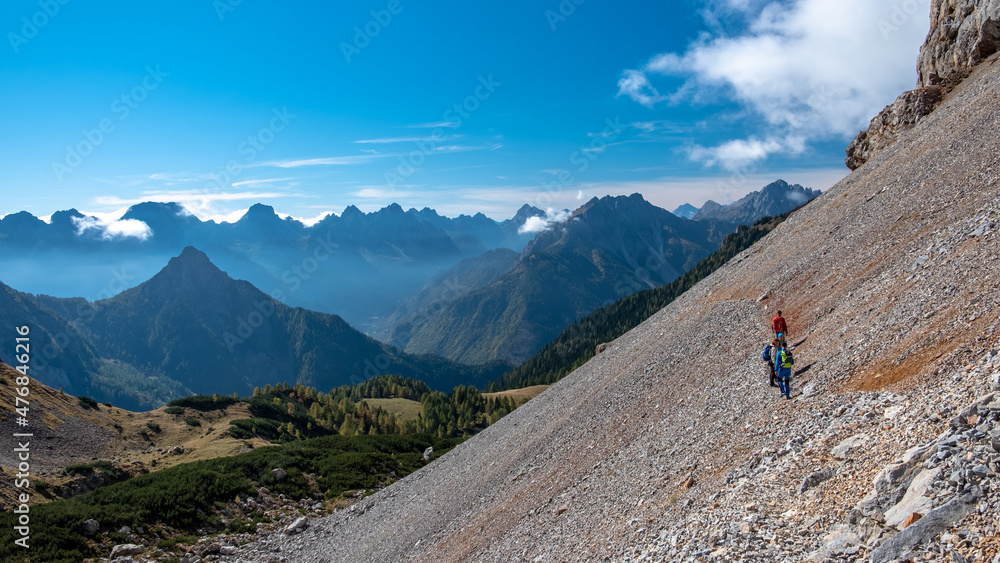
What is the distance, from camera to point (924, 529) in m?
9.38

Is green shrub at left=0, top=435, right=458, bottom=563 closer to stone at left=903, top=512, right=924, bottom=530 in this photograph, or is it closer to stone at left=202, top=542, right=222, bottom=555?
stone at left=202, top=542, right=222, bottom=555

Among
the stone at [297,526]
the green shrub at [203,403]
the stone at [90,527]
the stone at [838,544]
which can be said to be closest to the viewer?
the stone at [838,544]

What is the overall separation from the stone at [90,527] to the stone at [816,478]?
42494 mm

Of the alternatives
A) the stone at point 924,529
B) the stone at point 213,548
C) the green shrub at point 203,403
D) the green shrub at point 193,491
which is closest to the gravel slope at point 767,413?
the stone at point 924,529

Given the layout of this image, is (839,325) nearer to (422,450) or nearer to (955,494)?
(955,494)

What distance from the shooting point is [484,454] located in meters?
40.3

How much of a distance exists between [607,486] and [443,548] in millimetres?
9794

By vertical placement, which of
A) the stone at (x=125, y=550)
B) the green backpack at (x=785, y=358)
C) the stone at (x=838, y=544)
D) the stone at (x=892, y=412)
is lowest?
the stone at (x=838, y=544)

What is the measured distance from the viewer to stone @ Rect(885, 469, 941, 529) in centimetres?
987

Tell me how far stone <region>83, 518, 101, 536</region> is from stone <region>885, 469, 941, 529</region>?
44.1 metres

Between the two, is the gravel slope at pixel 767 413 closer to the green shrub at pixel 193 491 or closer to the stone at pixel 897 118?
the green shrub at pixel 193 491

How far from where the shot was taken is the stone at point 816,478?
12953 millimetres

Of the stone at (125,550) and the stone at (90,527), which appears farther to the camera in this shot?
the stone at (90,527)

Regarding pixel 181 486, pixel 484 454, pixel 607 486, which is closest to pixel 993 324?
pixel 607 486
